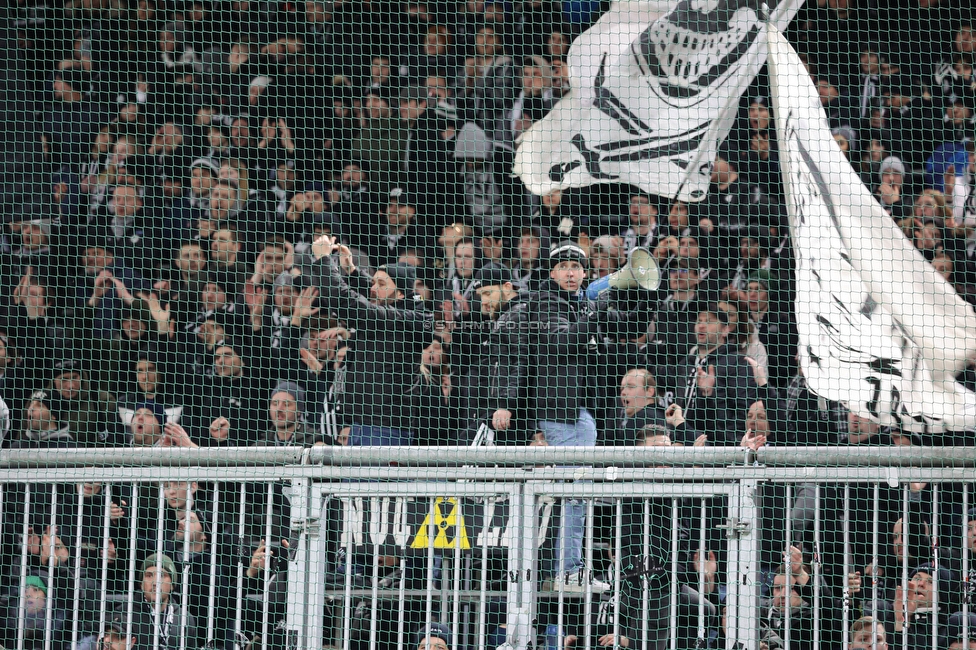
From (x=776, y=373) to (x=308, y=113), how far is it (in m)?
3.27

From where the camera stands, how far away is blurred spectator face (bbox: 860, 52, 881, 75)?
7660mm

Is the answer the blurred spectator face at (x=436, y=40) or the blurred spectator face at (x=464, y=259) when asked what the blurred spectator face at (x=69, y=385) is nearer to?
the blurred spectator face at (x=464, y=259)

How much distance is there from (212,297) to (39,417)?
3.48 ft

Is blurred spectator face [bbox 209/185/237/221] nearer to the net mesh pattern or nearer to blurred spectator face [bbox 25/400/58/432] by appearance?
the net mesh pattern

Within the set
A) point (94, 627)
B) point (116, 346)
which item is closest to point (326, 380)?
point (116, 346)

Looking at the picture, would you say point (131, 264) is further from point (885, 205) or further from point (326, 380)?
point (885, 205)

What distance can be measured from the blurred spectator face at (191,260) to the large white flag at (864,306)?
118 inches

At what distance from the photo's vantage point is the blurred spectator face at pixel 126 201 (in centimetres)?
Answer: 731

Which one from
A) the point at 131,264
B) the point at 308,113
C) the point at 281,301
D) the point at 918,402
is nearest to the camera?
the point at 918,402

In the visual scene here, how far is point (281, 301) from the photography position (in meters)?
6.62

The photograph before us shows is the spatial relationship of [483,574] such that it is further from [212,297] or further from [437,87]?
[437,87]

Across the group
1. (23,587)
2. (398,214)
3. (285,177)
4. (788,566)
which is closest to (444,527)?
(788,566)

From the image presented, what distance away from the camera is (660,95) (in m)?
6.80

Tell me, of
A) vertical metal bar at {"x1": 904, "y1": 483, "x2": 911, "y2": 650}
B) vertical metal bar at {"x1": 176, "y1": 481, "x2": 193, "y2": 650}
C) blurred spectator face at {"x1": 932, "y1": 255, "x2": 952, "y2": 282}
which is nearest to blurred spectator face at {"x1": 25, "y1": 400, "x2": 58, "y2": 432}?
vertical metal bar at {"x1": 176, "y1": 481, "x2": 193, "y2": 650}
